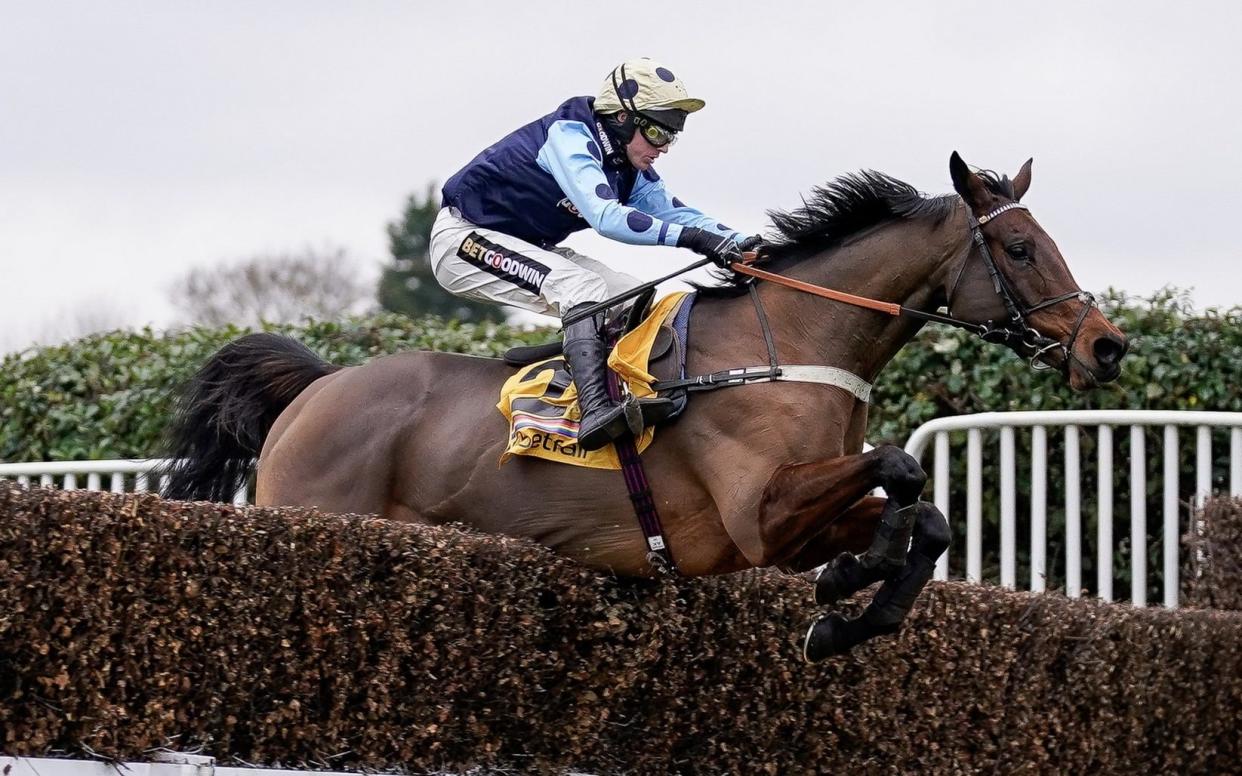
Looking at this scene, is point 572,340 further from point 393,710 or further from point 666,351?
point 393,710

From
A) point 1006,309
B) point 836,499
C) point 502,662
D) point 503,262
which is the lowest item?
Result: point 502,662

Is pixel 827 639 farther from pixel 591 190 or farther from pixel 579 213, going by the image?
pixel 579 213

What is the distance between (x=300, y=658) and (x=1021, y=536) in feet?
15.6

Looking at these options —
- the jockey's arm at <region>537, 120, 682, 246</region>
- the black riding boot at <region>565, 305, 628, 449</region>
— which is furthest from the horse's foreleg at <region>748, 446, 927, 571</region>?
the jockey's arm at <region>537, 120, 682, 246</region>

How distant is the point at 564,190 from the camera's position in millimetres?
5715

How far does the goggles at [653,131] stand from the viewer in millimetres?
5734

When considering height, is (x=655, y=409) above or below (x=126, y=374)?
below

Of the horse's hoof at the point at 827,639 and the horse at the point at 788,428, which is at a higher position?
the horse at the point at 788,428

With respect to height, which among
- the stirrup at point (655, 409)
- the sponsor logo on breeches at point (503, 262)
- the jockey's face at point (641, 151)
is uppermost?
the jockey's face at point (641, 151)

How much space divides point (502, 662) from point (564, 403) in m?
1.19

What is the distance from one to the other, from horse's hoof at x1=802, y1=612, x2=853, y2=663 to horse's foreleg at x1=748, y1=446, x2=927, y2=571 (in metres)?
0.23

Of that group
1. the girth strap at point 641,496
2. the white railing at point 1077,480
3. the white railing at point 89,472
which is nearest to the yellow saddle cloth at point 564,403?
the girth strap at point 641,496

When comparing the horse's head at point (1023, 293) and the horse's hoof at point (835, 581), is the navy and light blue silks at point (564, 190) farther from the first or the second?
the horse's hoof at point (835, 581)

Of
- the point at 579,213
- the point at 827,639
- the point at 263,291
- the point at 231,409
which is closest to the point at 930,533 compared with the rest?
the point at 827,639
